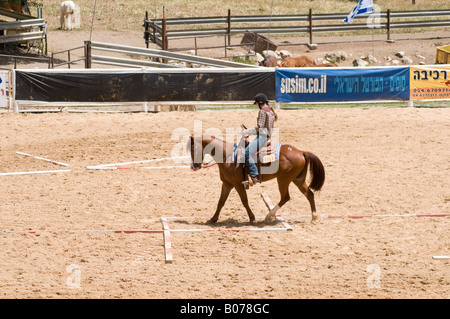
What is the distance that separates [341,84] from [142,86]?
692 cm

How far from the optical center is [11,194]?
14.4m

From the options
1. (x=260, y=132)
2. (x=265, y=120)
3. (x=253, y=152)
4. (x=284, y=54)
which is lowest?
(x=253, y=152)

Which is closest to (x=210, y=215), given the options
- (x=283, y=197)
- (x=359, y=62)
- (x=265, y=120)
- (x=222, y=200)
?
(x=222, y=200)

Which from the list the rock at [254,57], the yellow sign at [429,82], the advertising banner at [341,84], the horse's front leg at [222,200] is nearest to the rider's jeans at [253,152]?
the horse's front leg at [222,200]

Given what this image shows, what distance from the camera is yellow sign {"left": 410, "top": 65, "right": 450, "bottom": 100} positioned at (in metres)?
23.3

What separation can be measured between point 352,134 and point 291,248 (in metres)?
9.31

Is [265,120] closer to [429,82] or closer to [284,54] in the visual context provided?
[429,82]

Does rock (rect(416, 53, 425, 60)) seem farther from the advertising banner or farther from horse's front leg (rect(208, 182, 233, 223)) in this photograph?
horse's front leg (rect(208, 182, 233, 223))

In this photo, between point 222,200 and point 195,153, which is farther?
point 222,200

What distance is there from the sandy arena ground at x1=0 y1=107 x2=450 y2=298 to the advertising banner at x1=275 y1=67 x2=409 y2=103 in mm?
1642

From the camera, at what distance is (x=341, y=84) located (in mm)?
23234

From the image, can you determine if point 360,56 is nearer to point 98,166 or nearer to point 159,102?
point 159,102

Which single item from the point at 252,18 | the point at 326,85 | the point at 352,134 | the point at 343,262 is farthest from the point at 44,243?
the point at 252,18

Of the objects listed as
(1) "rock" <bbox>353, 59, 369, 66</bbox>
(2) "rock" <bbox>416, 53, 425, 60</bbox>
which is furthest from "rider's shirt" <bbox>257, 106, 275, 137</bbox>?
(2) "rock" <bbox>416, 53, 425, 60</bbox>
